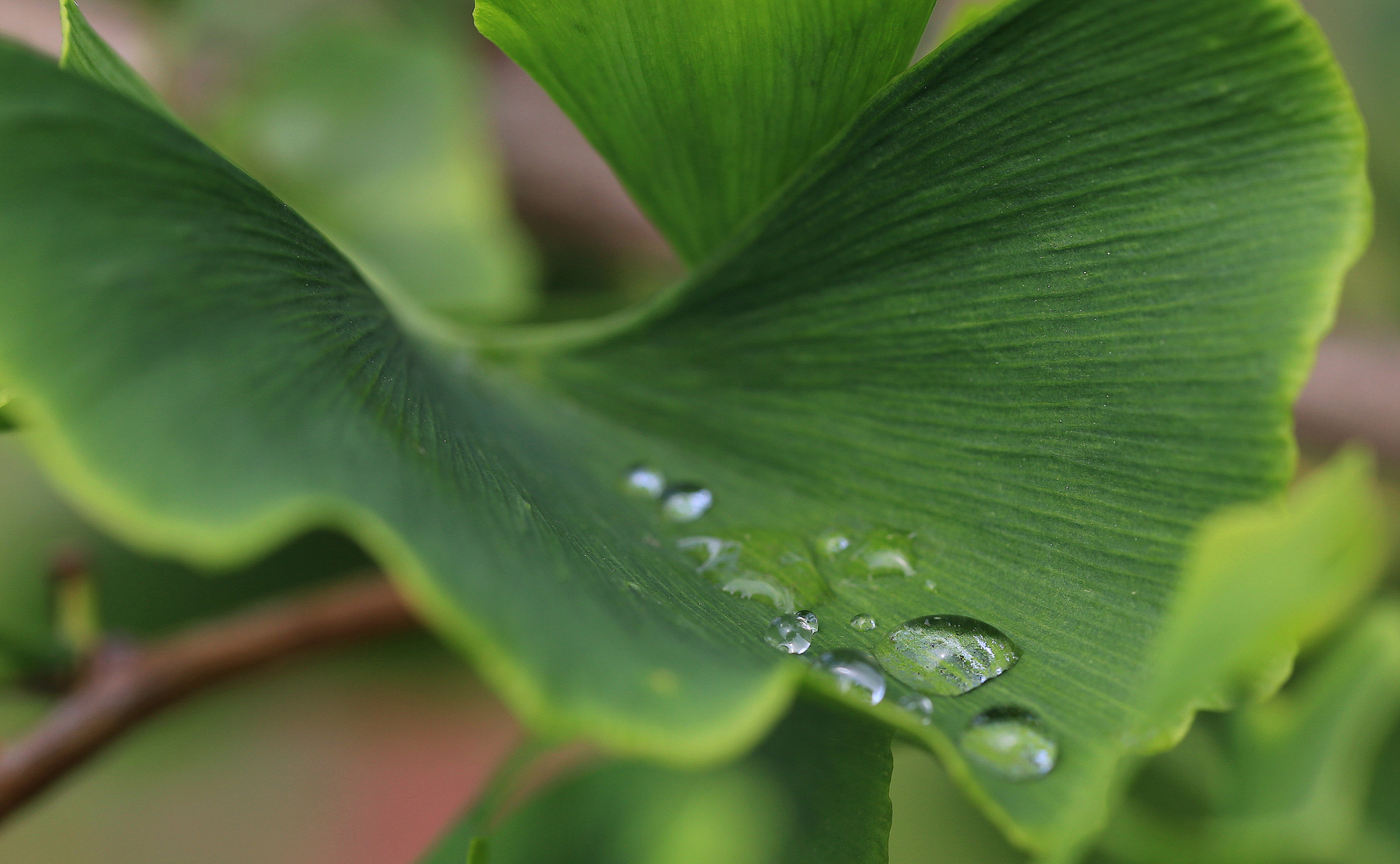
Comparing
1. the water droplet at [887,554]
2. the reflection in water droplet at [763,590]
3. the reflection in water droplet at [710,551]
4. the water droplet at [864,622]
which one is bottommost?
the water droplet at [864,622]

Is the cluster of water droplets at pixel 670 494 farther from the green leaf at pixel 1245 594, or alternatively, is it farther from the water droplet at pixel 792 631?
the green leaf at pixel 1245 594

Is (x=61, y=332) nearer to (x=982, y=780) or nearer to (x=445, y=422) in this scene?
(x=445, y=422)

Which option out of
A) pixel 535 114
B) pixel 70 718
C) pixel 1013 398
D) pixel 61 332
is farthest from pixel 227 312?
pixel 535 114

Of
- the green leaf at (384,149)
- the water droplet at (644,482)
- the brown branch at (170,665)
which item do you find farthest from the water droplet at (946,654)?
the green leaf at (384,149)

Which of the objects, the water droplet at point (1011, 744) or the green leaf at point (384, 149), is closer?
the water droplet at point (1011, 744)

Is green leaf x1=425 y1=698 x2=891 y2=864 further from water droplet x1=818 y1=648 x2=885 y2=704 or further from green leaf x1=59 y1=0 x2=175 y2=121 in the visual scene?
green leaf x1=59 y1=0 x2=175 y2=121

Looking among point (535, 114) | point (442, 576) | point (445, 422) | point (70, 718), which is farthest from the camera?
point (535, 114)

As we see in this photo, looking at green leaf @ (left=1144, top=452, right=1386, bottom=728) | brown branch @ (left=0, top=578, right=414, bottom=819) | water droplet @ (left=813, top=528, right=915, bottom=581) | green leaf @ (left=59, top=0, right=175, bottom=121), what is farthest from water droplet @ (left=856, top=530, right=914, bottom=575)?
brown branch @ (left=0, top=578, right=414, bottom=819)
